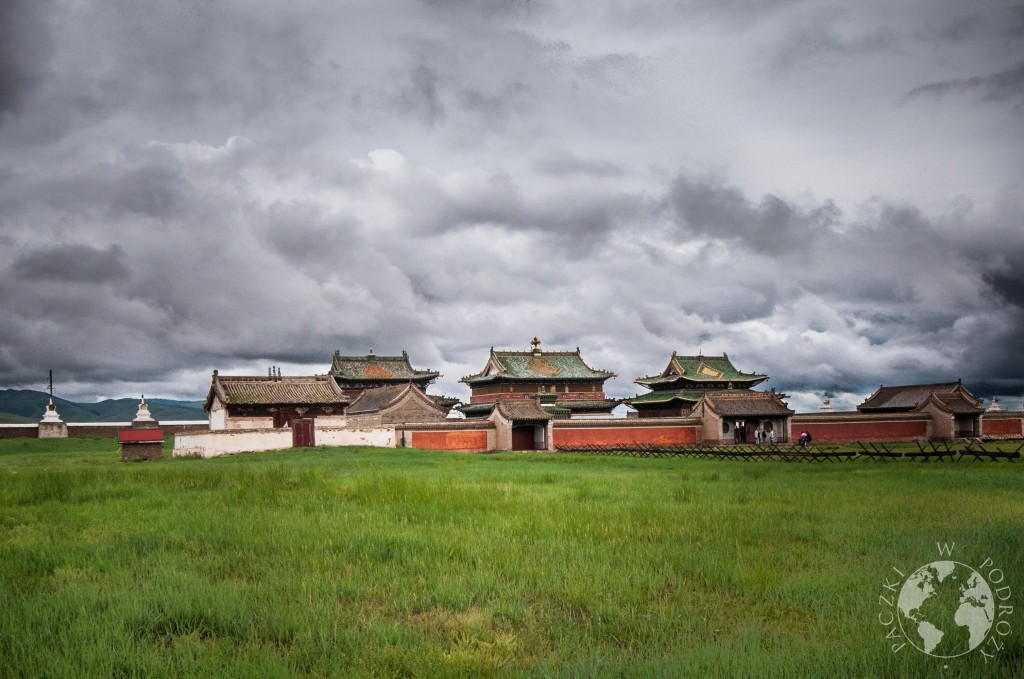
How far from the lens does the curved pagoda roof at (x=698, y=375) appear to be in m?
54.4

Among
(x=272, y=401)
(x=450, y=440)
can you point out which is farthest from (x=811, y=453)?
(x=272, y=401)

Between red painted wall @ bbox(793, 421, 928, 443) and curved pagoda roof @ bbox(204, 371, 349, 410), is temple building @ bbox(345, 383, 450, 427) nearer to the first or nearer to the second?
curved pagoda roof @ bbox(204, 371, 349, 410)

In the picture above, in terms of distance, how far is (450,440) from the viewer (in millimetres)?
41844

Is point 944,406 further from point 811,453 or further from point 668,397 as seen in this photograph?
point 811,453

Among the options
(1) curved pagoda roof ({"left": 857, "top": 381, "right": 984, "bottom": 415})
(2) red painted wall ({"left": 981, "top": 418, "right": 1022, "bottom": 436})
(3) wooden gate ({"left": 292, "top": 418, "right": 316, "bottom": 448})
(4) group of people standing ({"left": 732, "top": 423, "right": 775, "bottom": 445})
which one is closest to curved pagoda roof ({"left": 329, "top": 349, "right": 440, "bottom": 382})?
(3) wooden gate ({"left": 292, "top": 418, "right": 316, "bottom": 448})

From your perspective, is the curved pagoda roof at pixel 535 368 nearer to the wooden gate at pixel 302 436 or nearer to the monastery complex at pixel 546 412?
the monastery complex at pixel 546 412

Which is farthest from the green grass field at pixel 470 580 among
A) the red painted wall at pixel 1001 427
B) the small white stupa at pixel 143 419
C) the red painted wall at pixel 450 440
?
the red painted wall at pixel 1001 427

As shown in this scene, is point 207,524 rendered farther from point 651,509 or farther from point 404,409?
point 404,409

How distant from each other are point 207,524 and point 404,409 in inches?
1321

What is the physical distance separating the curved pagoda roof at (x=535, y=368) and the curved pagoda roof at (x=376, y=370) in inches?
152

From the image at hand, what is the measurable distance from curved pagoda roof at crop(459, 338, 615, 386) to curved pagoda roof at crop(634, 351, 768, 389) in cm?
378

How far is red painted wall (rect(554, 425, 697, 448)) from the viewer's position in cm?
4341

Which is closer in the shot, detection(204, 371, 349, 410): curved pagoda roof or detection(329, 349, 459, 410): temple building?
detection(204, 371, 349, 410): curved pagoda roof

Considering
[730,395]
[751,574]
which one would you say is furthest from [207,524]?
[730,395]
